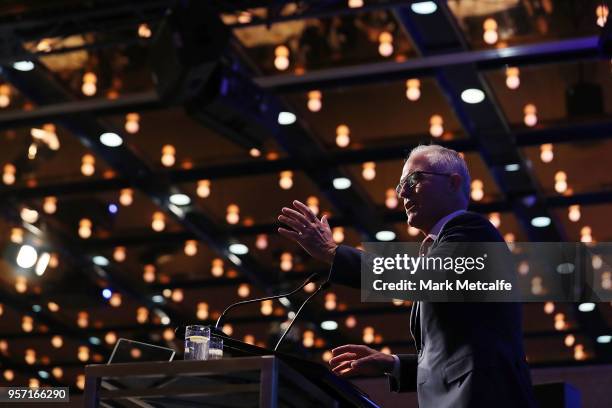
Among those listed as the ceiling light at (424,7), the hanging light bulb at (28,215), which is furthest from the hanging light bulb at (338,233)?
the ceiling light at (424,7)

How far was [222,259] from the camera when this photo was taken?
9242mm

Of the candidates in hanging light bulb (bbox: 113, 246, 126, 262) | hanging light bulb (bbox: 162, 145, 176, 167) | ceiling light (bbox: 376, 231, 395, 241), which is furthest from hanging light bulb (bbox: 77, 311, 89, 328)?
ceiling light (bbox: 376, 231, 395, 241)

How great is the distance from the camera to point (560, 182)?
7.49m

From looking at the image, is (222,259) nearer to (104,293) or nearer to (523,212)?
(104,293)

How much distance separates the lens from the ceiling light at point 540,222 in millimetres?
7953

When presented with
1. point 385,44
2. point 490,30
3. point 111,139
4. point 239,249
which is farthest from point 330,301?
point 490,30

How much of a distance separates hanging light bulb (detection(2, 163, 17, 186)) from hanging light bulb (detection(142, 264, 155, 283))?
1720mm

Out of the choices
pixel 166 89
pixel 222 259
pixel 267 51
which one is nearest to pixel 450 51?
pixel 267 51

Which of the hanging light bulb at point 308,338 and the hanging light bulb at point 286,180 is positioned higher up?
the hanging light bulb at point 286,180

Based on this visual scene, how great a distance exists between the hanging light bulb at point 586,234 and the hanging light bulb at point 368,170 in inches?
69.5

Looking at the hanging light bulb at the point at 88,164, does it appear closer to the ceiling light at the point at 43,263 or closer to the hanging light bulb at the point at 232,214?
the hanging light bulb at the point at 232,214

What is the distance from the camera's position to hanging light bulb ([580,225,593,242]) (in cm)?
820

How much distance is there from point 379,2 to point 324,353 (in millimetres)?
6114

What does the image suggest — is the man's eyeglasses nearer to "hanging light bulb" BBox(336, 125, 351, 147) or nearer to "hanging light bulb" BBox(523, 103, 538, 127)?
"hanging light bulb" BBox(523, 103, 538, 127)
